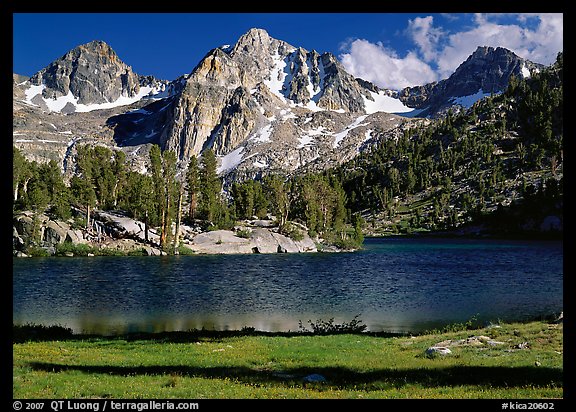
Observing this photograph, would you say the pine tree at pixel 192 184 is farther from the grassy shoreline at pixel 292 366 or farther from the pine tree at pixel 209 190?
the grassy shoreline at pixel 292 366

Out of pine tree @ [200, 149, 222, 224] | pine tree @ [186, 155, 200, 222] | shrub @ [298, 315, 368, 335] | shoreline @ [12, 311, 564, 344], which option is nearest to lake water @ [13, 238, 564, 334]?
shrub @ [298, 315, 368, 335]

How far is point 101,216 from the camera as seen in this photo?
102m

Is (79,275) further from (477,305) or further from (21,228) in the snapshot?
(477,305)

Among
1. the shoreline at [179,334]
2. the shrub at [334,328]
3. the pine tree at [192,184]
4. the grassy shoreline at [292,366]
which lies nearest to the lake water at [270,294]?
the shrub at [334,328]

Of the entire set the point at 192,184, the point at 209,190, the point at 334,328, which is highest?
the point at 192,184

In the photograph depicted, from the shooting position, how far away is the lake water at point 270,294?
3603cm

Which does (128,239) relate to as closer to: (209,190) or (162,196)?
(162,196)

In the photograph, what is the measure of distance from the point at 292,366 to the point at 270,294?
102ft

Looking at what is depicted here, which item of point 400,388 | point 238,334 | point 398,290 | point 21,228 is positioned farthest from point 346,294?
point 21,228

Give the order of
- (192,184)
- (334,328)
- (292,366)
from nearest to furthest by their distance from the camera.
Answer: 1. (292,366)
2. (334,328)
3. (192,184)

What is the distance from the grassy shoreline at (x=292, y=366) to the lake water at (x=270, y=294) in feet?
26.6

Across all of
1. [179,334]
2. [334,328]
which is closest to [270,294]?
[334,328]

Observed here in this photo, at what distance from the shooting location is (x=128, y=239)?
327 feet
